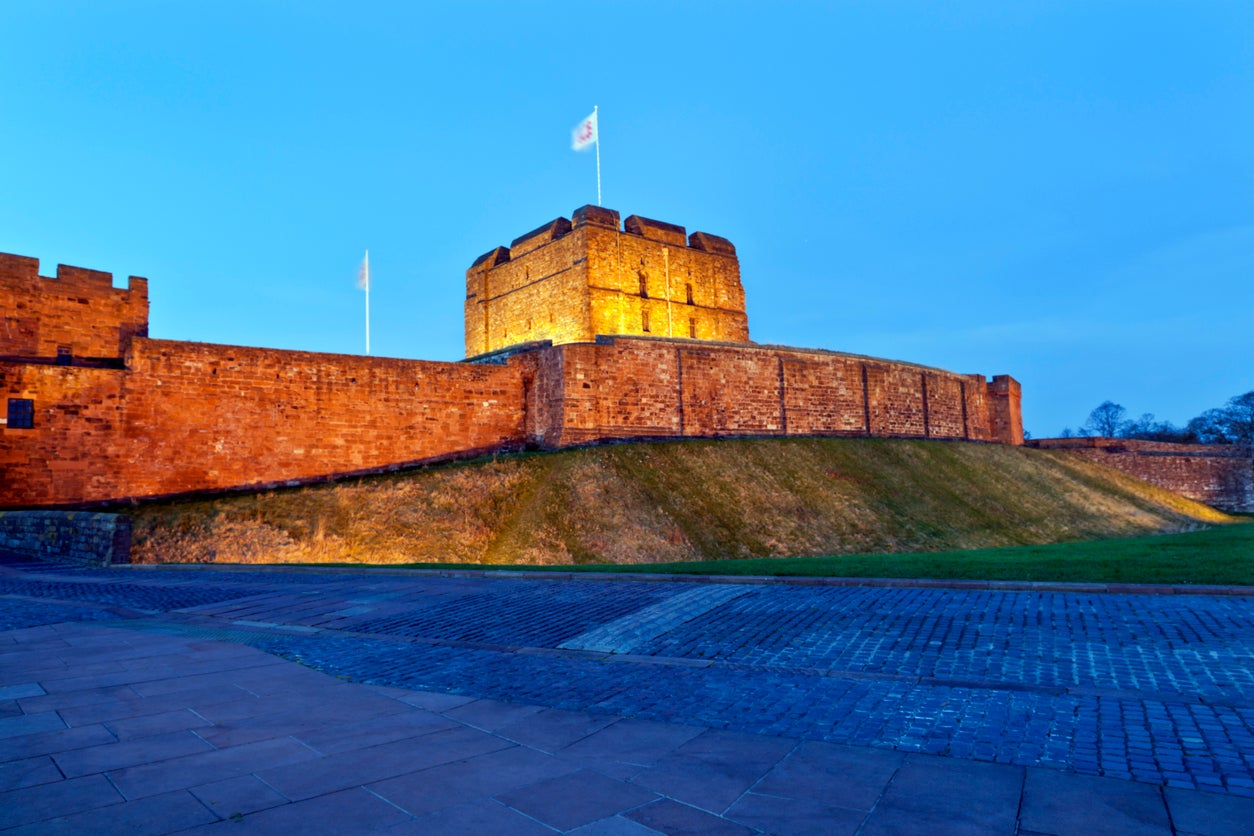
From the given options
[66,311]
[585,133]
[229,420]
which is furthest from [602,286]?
[66,311]

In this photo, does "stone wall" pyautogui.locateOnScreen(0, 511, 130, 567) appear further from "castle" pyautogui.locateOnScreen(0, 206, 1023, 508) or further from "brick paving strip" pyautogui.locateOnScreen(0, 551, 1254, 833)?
"brick paving strip" pyautogui.locateOnScreen(0, 551, 1254, 833)

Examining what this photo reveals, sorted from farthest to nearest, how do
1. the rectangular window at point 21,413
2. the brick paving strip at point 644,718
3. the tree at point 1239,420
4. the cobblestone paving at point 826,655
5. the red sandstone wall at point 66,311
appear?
1. the tree at point 1239,420
2. the red sandstone wall at point 66,311
3. the rectangular window at point 21,413
4. the cobblestone paving at point 826,655
5. the brick paving strip at point 644,718

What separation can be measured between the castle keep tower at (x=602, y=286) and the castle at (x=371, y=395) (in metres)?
0.15

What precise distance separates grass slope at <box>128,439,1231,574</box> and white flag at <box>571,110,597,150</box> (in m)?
15.6

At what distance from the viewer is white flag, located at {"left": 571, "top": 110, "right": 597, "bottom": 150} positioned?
1302 inches

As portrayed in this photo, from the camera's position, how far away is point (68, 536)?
571 inches

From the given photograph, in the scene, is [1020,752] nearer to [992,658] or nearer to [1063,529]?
[992,658]

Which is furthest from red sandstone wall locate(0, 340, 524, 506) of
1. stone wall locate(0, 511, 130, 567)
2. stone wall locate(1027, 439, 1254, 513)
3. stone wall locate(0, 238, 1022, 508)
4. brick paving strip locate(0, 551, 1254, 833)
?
stone wall locate(1027, 439, 1254, 513)

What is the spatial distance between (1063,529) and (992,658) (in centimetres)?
2710

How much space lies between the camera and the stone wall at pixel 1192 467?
45.2 m

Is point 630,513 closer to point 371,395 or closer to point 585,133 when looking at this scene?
point 371,395

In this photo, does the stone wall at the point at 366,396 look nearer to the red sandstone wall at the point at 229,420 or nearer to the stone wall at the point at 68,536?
the red sandstone wall at the point at 229,420

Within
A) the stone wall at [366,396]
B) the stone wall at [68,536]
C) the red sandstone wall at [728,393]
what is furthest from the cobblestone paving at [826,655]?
the red sandstone wall at [728,393]

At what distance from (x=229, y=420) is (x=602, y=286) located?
791 inches
